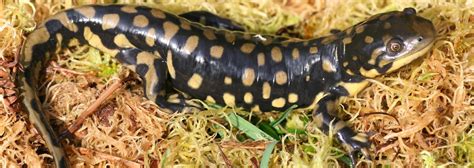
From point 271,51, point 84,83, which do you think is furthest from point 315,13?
point 84,83

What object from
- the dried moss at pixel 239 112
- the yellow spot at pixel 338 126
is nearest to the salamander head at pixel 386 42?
the dried moss at pixel 239 112

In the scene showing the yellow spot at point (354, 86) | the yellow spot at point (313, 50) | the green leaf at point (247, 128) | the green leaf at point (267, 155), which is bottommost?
the green leaf at point (267, 155)

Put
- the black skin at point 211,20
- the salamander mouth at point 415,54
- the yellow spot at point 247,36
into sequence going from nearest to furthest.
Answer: the salamander mouth at point 415,54, the yellow spot at point 247,36, the black skin at point 211,20

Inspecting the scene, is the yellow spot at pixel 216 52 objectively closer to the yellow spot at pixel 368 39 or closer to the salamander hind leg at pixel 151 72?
the salamander hind leg at pixel 151 72

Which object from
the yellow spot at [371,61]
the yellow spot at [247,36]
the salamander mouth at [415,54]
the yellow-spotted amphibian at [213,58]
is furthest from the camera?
the yellow spot at [247,36]

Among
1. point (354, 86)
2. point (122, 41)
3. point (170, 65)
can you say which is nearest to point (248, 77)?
point (170, 65)

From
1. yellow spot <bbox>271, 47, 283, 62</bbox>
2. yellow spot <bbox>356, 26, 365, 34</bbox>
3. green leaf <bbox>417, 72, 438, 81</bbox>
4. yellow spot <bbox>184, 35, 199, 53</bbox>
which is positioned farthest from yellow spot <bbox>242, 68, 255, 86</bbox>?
green leaf <bbox>417, 72, 438, 81</bbox>

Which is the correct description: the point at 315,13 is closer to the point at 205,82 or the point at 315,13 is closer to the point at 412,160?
the point at 205,82
